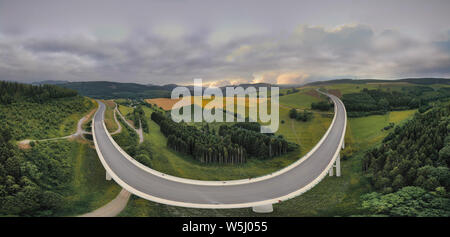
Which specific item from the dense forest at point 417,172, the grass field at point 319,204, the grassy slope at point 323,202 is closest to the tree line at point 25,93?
the grass field at point 319,204

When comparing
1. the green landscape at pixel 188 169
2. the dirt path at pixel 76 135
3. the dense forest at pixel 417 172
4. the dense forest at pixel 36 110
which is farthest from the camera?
the dense forest at pixel 36 110

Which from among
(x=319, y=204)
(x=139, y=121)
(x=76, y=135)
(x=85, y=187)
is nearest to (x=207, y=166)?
(x=85, y=187)

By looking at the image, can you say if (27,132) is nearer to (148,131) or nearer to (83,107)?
(148,131)

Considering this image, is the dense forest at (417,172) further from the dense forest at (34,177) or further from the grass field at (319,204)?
the dense forest at (34,177)

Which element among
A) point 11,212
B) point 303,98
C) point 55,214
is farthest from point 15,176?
point 303,98

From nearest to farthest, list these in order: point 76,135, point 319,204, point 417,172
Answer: point 417,172 < point 319,204 < point 76,135

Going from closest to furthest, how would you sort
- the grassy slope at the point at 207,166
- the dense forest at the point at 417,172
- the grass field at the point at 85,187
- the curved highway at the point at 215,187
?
the dense forest at the point at 417,172
the curved highway at the point at 215,187
the grass field at the point at 85,187
the grassy slope at the point at 207,166

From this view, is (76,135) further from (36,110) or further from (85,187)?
(85,187)
